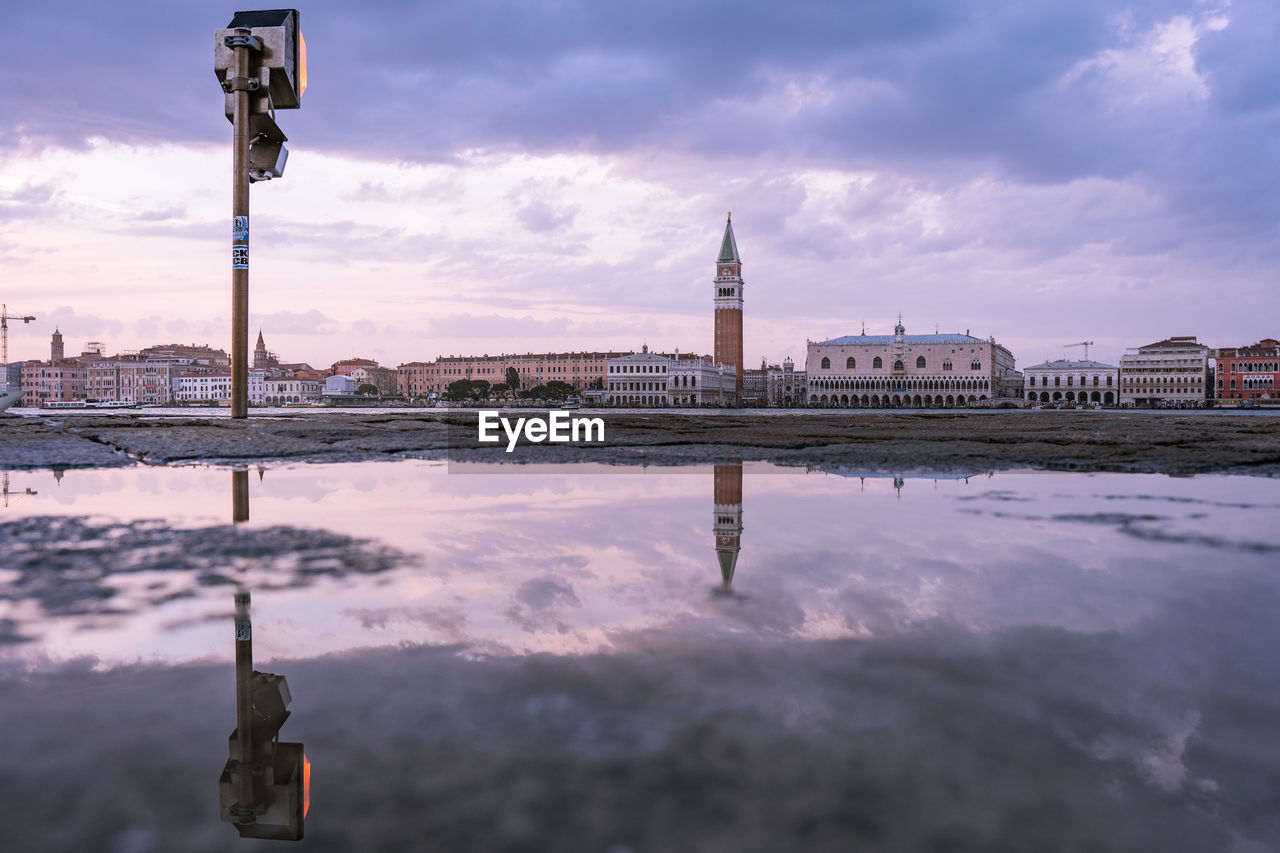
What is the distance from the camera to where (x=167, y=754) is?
1973 millimetres

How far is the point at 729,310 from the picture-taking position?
14250cm

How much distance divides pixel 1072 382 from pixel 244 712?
15734 cm

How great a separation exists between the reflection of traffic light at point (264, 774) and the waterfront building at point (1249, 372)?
14565 centimetres

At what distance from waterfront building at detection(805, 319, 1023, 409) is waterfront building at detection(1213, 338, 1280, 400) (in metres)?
31.4

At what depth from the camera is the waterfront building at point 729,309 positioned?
142500 mm

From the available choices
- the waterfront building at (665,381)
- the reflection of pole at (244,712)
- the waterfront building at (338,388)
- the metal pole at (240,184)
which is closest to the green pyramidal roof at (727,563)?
the reflection of pole at (244,712)

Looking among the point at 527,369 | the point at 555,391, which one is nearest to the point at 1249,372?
the point at 555,391

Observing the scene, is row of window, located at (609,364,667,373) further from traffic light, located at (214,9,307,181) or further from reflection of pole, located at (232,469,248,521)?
reflection of pole, located at (232,469,248,521)

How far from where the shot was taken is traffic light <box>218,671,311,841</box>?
1730 millimetres

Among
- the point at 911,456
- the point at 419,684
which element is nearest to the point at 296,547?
the point at 419,684

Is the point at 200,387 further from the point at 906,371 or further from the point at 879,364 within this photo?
the point at 906,371

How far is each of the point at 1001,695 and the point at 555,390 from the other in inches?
5437

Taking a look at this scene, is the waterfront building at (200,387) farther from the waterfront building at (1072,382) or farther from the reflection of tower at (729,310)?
the waterfront building at (1072,382)

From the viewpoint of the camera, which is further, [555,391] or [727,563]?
[555,391]
